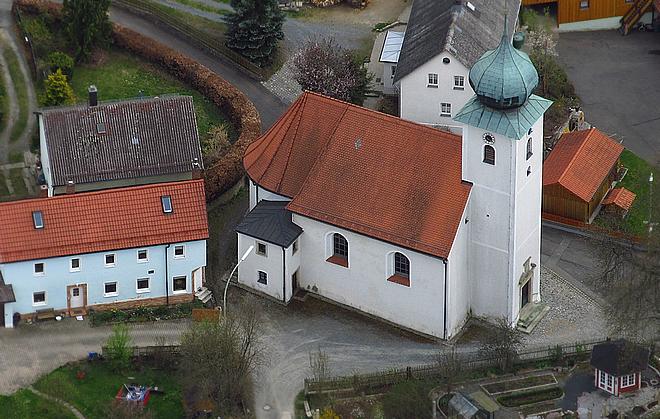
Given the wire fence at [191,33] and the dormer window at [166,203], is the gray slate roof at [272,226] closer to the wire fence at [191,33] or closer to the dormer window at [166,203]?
the dormer window at [166,203]

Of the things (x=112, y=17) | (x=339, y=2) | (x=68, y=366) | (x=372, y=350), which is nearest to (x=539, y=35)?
(x=339, y=2)

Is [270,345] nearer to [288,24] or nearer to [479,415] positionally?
[479,415]

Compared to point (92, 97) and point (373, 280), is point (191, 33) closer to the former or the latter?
point (92, 97)

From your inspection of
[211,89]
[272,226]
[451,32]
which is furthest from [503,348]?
[211,89]

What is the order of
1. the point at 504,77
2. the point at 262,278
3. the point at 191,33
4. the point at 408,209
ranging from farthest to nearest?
the point at 191,33
the point at 262,278
the point at 408,209
the point at 504,77

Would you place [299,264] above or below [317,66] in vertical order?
below
